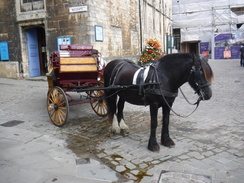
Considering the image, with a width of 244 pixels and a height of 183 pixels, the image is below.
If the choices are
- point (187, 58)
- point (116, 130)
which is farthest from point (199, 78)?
point (116, 130)

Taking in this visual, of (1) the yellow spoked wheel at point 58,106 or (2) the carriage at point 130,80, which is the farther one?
(1) the yellow spoked wheel at point 58,106

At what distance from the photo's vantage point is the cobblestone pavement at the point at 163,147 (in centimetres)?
352

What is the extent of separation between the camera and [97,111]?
6.49m

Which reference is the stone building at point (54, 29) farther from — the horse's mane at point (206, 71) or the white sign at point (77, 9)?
the horse's mane at point (206, 71)

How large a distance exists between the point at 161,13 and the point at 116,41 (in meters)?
15.4

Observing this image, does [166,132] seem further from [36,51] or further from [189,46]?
[189,46]

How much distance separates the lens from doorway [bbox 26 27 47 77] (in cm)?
1409

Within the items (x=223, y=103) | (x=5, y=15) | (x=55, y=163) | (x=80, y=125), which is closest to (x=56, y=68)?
(x=80, y=125)

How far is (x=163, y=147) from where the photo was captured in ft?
14.5

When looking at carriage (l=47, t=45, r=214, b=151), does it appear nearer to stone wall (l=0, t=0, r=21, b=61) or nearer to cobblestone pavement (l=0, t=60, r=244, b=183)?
cobblestone pavement (l=0, t=60, r=244, b=183)

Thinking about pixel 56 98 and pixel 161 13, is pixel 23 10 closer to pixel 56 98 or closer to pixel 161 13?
pixel 56 98

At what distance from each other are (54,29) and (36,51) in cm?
277

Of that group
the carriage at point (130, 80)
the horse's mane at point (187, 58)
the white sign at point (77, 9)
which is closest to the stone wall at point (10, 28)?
the white sign at point (77, 9)

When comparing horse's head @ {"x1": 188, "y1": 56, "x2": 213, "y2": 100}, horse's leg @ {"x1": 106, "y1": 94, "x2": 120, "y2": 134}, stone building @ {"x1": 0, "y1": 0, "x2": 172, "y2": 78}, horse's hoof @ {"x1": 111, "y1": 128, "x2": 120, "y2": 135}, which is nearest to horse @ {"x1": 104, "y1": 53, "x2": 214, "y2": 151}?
horse's head @ {"x1": 188, "y1": 56, "x2": 213, "y2": 100}
